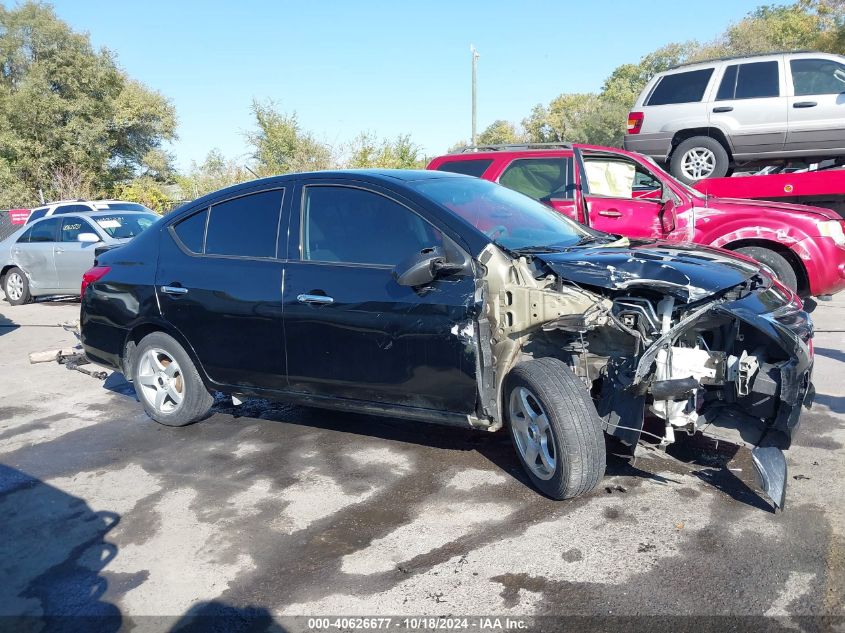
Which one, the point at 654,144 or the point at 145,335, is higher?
the point at 654,144

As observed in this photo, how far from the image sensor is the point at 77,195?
1334 inches

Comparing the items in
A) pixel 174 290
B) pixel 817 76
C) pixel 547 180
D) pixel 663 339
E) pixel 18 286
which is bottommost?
pixel 18 286

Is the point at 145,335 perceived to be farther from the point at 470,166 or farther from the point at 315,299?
the point at 470,166

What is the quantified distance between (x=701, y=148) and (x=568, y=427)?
7.36 meters

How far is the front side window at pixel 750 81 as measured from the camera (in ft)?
30.6

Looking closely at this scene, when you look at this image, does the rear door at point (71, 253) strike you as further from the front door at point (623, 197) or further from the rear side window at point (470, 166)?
the front door at point (623, 197)

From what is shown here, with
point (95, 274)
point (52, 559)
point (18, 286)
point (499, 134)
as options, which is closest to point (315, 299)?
point (52, 559)

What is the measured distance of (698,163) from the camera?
9.79 metres

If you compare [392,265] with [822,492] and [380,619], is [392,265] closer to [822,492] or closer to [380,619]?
[380,619]

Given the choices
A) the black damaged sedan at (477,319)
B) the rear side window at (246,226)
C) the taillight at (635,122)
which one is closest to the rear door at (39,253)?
the black damaged sedan at (477,319)

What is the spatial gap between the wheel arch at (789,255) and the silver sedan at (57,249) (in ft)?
29.9

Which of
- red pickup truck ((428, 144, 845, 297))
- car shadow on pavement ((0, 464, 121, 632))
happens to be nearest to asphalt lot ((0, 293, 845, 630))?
car shadow on pavement ((0, 464, 121, 632))

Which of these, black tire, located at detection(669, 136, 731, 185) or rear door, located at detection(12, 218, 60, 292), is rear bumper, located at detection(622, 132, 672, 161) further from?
rear door, located at detection(12, 218, 60, 292)

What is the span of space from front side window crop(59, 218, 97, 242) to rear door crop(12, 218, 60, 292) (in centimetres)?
17
